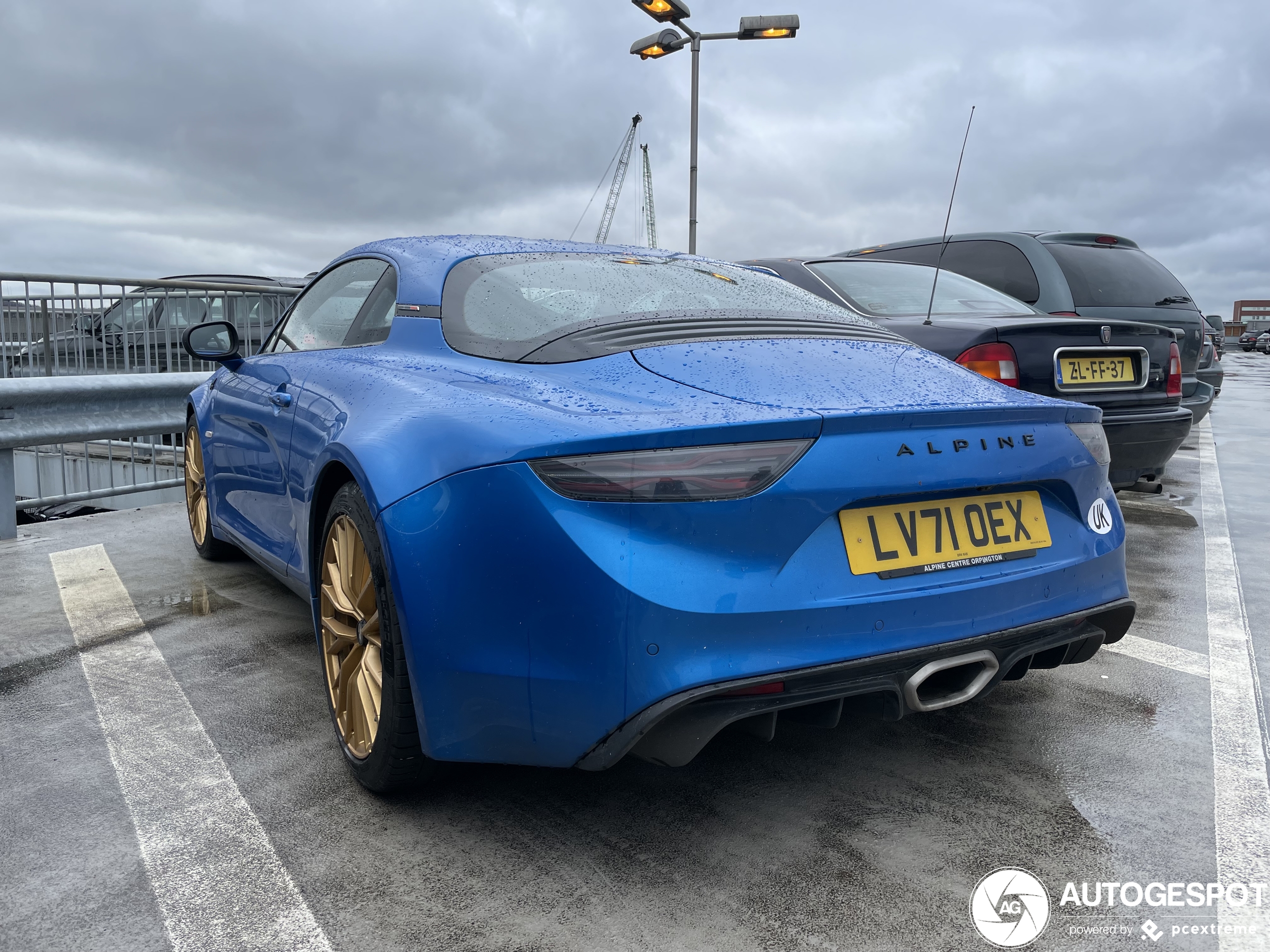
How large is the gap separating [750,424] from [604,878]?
37.6 inches

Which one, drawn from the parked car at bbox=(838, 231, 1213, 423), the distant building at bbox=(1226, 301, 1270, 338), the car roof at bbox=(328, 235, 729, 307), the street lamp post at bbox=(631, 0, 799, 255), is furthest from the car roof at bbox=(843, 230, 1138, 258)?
the distant building at bbox=(1226, 301, 1270, 338)

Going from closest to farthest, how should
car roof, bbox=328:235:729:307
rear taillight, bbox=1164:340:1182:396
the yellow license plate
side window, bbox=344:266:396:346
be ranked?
the yellow license plate
car roof, bbox=328:235:729:307
side window, bbox=344:266:396:346
rear taillight, bbox=1164:340:1182:396

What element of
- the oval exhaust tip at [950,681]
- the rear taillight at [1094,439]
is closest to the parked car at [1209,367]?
the rear taillight at [1094,439]

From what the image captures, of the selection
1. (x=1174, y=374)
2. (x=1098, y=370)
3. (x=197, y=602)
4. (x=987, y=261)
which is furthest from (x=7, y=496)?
(x=1174, y=374)

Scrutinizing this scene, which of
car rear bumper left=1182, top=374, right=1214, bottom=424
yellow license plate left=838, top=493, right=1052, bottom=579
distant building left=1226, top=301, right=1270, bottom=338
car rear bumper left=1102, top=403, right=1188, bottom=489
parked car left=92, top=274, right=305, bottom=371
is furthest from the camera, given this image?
distant building left=1226, top=301, right=1270, bottom=338

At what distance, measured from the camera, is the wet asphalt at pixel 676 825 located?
6.05ft

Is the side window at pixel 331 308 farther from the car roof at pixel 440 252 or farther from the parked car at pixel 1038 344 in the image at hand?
the parked car at pixel 1038 344

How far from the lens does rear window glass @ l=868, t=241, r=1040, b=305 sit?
Result: 6125mm

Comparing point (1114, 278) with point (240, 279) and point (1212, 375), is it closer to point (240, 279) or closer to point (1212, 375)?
point (1212, 375)

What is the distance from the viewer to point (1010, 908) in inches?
74.5

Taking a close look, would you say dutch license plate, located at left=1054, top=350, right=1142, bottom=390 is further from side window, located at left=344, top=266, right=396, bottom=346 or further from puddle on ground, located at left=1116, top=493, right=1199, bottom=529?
side window, located at left=344, top=266, right=396, bottom=346

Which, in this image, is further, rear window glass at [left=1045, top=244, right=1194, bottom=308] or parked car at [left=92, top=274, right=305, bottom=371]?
parked car at [left=92, top=274, right=305, bottom=371]

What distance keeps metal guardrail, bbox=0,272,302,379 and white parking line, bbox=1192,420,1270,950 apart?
569 centimetres

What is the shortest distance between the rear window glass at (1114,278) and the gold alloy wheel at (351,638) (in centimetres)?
499
